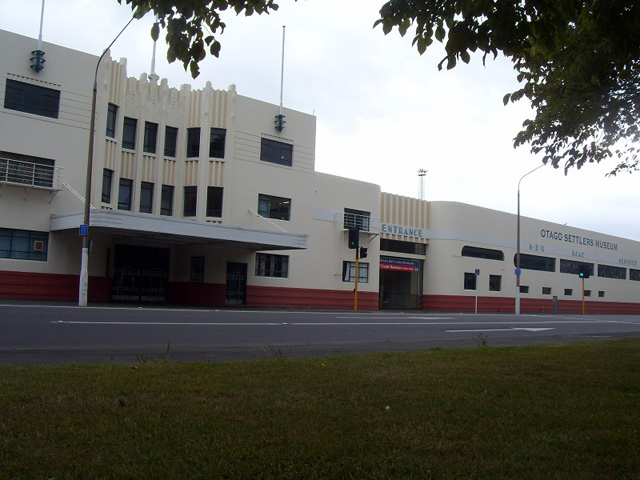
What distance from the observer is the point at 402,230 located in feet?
129

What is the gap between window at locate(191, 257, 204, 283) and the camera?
31.1 m

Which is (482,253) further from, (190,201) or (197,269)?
(190,201)

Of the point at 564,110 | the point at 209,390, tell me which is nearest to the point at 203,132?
the point at 564,110

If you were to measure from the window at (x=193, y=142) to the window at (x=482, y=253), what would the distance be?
1953 centimetres

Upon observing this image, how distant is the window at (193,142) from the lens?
3120cm

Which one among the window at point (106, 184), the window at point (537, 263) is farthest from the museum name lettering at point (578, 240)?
the window at point (106, 184)

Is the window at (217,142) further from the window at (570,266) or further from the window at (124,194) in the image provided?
the window at (570,266)

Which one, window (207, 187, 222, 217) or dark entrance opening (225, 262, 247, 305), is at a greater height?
window (207, 187, 222, 217)

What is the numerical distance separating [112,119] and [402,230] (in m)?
18.5

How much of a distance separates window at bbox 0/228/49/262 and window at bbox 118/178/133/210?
4161 mm

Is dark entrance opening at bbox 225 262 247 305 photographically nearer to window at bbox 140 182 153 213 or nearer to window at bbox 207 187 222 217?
window at bbox 207 187 222 217

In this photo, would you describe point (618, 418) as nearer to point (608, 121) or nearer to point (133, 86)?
point (608, 121)

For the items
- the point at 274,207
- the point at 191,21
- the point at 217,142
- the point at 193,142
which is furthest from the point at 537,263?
the point at 191,21

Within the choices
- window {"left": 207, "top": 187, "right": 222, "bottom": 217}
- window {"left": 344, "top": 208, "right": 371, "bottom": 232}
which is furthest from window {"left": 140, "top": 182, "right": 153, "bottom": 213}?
window {"left": 344, "top": 208, "right": 371, "bottom": 232}
